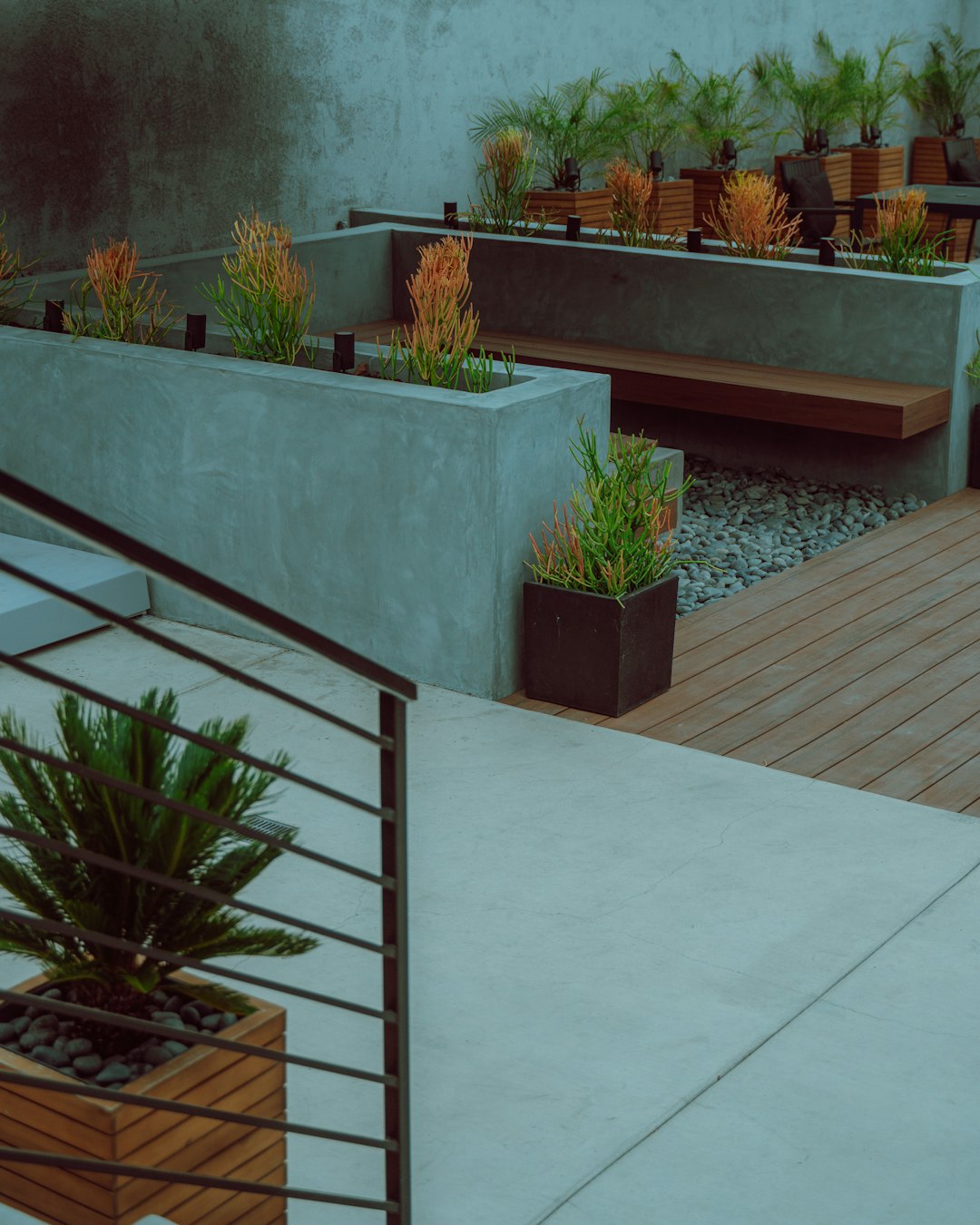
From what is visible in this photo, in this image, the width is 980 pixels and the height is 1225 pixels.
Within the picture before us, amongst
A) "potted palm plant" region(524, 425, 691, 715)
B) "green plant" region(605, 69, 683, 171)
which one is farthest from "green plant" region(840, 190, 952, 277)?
"green plant" region(605, 69, 683, 171)

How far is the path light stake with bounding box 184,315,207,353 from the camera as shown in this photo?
5.41 metres

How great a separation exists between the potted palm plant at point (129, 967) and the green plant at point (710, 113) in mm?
11125

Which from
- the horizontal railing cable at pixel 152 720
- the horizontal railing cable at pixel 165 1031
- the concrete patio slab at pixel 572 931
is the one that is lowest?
the concrete patio slab at pixel 572 931

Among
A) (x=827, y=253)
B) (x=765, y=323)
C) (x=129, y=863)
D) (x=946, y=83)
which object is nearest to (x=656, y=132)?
(x=946, y=83)

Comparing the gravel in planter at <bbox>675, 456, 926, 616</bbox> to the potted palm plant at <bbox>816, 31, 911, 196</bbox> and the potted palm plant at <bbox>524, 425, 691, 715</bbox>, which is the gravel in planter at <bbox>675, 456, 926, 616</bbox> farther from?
the potted palm plant at <bbox>816, 31, 911, 196</bbox>

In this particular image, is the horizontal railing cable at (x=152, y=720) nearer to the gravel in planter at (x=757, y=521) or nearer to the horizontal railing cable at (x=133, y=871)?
the horizontal railing cable at (x=133, y=871)

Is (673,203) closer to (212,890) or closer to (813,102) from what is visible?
(813,102)

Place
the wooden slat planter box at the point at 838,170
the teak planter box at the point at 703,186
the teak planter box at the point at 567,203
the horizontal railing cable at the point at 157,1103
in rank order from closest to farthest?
the horizontal railing cable at the point at 157,1103 < the teak planter box at the point at 567,203 < the teak planter box at the point at 703,186 < the wooden slat planter box at the point at 838,170

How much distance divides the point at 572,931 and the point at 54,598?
7.76ft

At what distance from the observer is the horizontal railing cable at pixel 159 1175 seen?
164cm

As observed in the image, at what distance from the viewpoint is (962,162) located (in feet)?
42.8

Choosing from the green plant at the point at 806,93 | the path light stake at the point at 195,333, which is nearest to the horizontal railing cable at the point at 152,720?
the path light stake at the point at 195,333

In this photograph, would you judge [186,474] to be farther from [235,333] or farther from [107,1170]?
[107,1170]

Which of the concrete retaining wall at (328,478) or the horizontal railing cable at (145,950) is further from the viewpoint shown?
the concrete retaining wall at (328,478)
